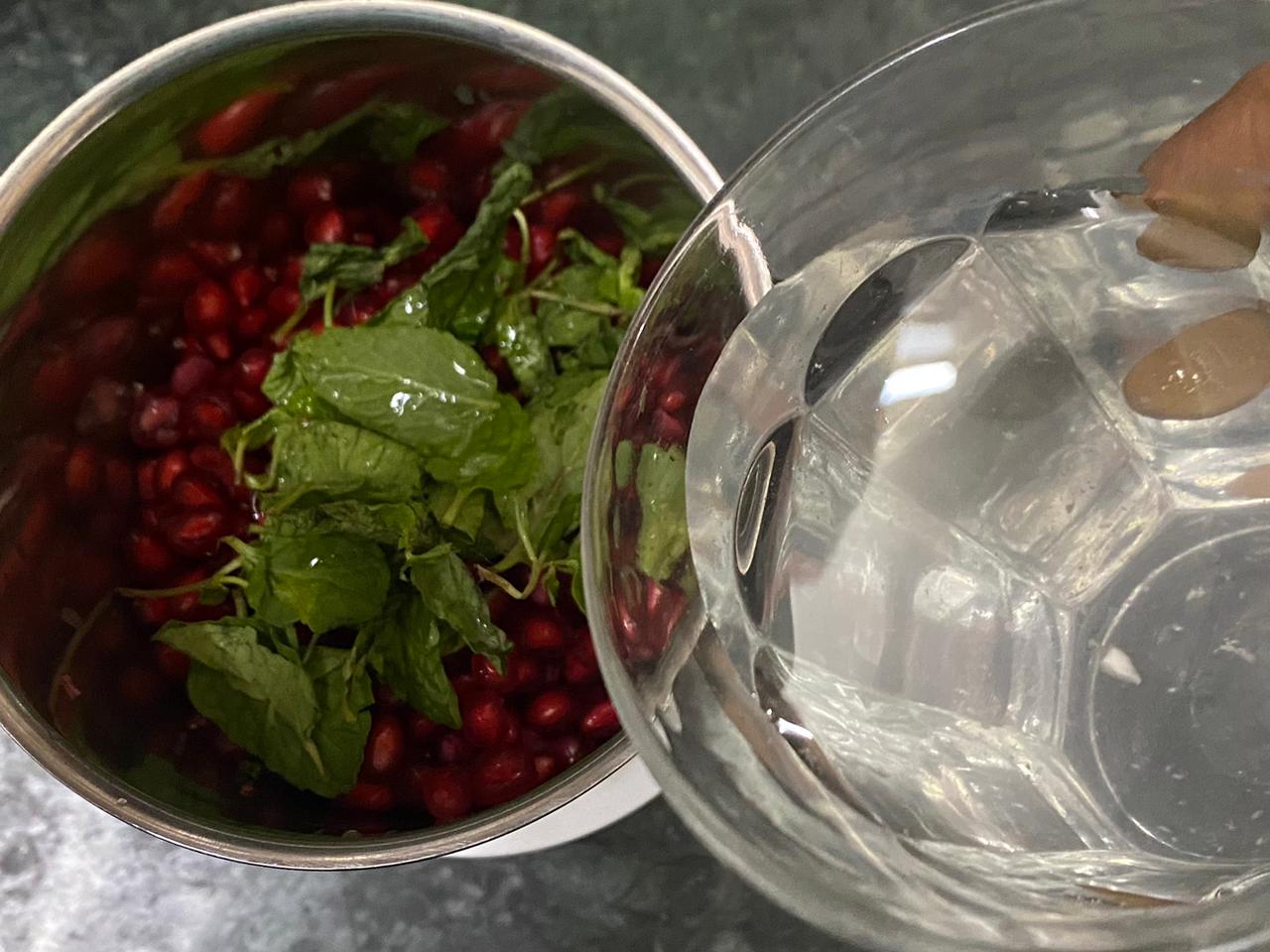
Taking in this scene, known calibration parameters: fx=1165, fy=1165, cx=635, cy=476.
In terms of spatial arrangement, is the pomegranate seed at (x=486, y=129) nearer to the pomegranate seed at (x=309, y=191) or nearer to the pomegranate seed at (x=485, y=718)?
the pomegranate seed at (x=309, y=191)

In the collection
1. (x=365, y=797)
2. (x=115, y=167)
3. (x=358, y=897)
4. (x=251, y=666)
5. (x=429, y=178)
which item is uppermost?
(x=115, y=167)

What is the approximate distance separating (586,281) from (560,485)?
5.8 inches

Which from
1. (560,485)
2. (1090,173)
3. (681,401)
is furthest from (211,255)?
(1090,173)

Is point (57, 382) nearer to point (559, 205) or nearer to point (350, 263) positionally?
point (350, 263)

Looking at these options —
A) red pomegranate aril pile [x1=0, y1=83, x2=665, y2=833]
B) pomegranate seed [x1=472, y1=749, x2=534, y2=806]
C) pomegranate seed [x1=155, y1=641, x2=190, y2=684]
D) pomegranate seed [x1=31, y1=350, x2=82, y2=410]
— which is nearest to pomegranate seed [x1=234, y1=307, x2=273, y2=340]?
red pomegranate aril pile [x1=0, y1=83, x2=665, y2=833]

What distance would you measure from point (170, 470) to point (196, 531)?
5cm

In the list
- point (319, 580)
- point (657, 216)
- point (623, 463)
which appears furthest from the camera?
point (657, 216)

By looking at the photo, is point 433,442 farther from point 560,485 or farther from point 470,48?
point 470,48

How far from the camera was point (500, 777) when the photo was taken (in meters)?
0.66

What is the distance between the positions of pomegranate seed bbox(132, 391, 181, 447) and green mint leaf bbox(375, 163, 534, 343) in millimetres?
163

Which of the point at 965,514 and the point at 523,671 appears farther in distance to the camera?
the point at 523,671

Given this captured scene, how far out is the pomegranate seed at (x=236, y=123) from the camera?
0.68 meters

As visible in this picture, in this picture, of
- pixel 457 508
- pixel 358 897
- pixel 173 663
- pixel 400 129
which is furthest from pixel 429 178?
pixel 358 897

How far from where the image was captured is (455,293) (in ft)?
2.28
